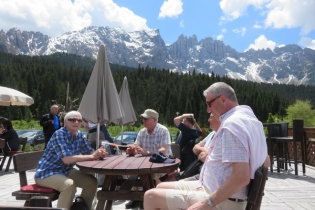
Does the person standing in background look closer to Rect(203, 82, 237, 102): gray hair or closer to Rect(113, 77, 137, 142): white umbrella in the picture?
Rect(203, 82, 237, 102): gray hair

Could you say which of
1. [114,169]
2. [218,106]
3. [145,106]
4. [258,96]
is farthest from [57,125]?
[258,96]

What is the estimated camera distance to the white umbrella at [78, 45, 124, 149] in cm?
479

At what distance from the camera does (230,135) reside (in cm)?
197

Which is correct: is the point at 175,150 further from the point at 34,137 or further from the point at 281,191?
the point at 34,137

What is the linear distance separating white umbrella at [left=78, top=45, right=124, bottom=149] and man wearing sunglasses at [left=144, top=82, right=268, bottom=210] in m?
2.74

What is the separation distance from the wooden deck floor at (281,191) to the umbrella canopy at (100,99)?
1.32 m

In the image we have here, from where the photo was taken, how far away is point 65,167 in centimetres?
343

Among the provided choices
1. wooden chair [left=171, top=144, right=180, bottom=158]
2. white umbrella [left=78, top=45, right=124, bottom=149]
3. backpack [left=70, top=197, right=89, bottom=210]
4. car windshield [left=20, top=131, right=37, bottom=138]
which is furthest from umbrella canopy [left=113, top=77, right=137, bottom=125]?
car windshield [left=20, top=131, right=37, bottom=138]

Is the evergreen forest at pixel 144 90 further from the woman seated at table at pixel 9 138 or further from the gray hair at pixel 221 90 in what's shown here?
the gray hair at pixel 221 90

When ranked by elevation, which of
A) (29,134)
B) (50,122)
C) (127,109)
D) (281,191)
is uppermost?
(127,109)

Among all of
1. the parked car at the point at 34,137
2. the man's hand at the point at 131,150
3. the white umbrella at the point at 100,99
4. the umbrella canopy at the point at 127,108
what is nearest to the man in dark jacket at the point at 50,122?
the umbrella canopy at the point at 127,108

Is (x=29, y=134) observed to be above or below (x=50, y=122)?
below

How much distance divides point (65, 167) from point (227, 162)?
2.09 metres

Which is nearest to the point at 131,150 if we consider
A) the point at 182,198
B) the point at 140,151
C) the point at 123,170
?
the point at 140,151
